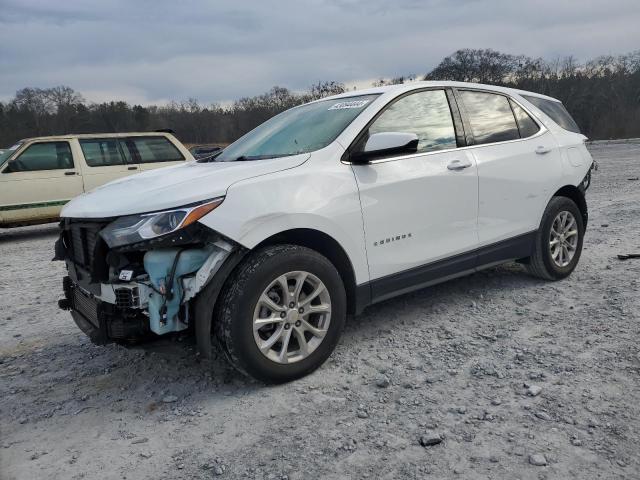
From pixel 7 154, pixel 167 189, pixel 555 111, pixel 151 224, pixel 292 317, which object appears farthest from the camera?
pixel 7 154

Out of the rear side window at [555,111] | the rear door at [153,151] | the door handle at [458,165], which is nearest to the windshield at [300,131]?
the door handle at [458,165]

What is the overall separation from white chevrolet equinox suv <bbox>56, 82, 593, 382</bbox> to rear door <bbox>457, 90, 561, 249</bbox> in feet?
0.05

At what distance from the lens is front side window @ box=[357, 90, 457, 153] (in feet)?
12.1

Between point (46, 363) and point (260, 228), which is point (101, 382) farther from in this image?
point (260, 228)

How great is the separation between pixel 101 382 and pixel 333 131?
7.22 ft

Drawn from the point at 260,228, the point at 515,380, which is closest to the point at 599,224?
the point at 515,380

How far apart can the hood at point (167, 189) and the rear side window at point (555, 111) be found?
109 inches

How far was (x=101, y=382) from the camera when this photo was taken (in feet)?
11.0

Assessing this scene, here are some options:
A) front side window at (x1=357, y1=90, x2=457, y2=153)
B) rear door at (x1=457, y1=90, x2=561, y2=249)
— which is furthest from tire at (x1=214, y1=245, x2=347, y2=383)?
rear door at (x1=457, y1=90, x2=561, y2=249)

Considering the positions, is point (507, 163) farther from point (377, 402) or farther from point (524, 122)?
point (377, 402)

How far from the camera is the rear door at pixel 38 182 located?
9258 millimetres

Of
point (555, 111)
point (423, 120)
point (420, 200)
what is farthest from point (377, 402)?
point (555, 111)

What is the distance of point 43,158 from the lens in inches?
382

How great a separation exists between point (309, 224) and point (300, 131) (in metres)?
1.03
